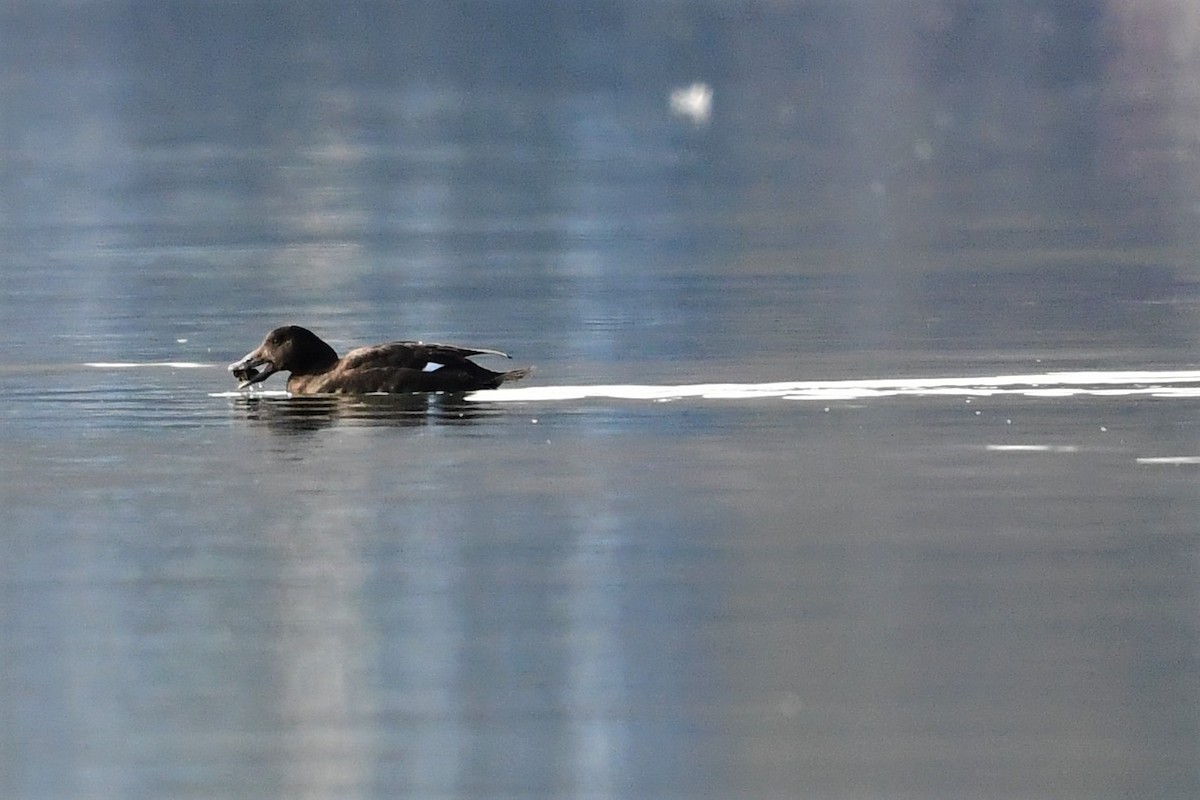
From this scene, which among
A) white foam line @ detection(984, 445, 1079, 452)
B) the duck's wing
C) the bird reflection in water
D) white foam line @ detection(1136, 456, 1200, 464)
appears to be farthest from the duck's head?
white foam line @ detection(1136, 456, 1200, 464)

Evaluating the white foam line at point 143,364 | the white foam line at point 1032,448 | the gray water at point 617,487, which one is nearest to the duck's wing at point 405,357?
the gray water at point 617,487

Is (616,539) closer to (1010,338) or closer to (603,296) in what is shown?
(1010,338)

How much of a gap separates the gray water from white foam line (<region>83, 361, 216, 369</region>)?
0.25m

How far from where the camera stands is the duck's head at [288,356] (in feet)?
53.9

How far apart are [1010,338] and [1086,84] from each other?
31294 millimetres

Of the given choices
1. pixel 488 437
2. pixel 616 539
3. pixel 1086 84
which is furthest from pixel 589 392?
pixel 1086 84

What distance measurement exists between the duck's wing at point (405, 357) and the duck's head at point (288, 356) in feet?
1.18

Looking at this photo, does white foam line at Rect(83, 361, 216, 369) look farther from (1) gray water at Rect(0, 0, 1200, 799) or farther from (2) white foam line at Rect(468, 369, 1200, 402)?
(2) white foam line at Rect(468, 369, 1200, 402)

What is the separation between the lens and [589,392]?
1603cm

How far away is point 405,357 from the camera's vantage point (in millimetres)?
16094

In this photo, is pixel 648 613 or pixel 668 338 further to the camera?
pixel 668 338

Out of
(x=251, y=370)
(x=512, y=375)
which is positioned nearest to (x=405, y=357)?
(x=512, y=375)

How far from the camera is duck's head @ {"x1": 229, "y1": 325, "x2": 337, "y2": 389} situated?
1642cm

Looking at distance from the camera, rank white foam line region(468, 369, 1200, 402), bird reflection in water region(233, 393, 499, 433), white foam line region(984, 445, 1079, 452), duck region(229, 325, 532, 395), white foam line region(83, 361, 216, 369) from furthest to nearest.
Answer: white foam line region(83, 361, 216, 369) → duck region(229, 325, 532, 395) → white foam line region(468, 369, 1200, 402) → bird reflection in water region(233, 393, 499, 433) → white foam line region(984, 445, 1079, 452)
